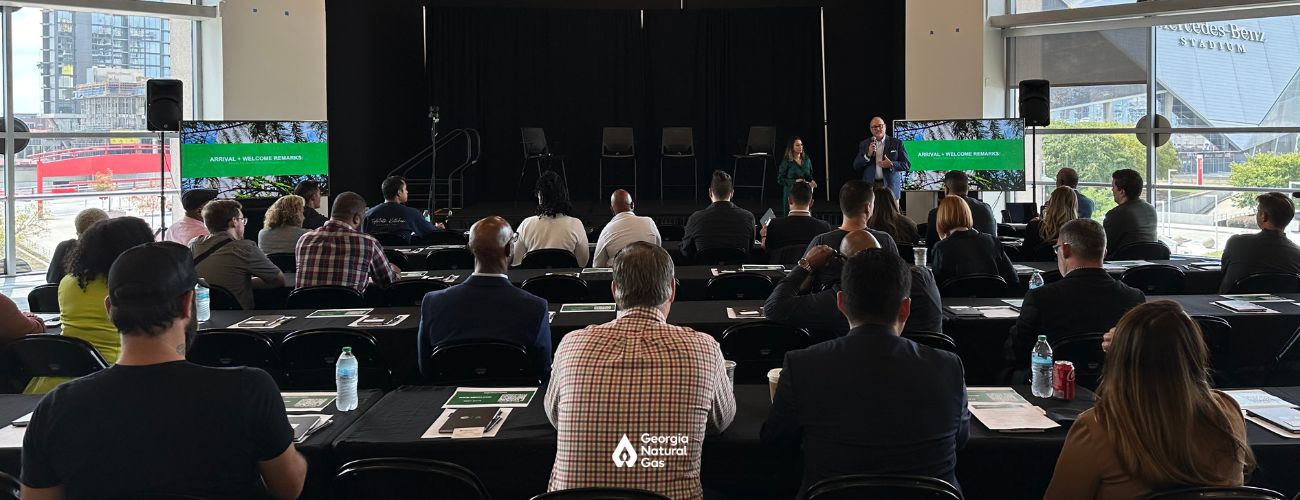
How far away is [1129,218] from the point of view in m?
8.00

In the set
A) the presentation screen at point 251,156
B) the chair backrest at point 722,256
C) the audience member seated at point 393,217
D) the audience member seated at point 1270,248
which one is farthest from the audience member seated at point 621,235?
the presentation screen at point 251,156

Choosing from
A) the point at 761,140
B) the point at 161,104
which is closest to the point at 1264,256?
the point at 761,140

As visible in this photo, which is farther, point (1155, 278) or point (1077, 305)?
point (1155, 278)

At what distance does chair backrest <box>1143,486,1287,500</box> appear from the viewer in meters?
2.18

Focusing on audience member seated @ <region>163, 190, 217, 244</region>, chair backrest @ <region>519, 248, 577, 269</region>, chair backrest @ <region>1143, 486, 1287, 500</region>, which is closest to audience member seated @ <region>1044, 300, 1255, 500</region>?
chair backrest @ <region>1143, 486, 1287, 500</region>

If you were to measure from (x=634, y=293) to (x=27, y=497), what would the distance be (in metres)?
1.55

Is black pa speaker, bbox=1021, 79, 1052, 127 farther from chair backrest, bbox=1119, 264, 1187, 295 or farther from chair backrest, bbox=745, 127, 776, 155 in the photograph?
chair backrest, bbox=1119, 264, 1187, 295

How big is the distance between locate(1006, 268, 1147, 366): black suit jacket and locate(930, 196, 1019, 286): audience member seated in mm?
1787

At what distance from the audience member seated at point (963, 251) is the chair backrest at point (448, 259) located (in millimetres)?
3533

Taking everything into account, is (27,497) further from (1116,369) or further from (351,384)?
(1116,369)

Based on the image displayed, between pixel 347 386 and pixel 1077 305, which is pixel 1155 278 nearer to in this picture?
pixel 1077 305

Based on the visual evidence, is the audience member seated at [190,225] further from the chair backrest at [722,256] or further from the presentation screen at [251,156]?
the presentation screen at [251,156]

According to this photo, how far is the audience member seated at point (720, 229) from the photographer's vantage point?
8.00m

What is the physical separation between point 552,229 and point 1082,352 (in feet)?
14.5
